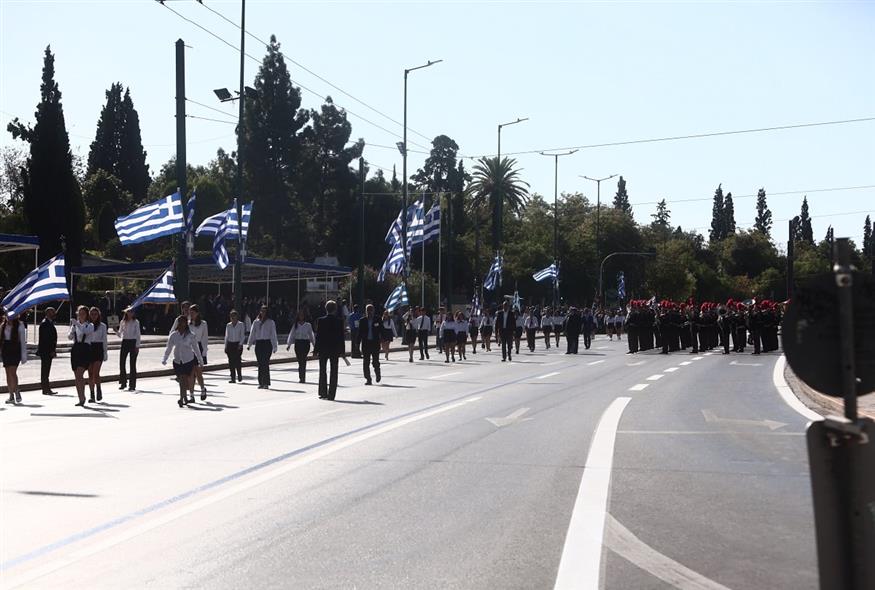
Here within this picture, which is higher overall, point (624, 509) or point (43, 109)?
point (43, 109)

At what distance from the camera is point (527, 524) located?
775 centimetres

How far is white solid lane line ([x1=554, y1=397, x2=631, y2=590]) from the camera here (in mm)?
6203

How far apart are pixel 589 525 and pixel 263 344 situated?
16807 millimetres

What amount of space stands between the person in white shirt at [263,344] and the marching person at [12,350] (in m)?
4.97

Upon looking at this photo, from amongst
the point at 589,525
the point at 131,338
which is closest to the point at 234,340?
the point at 131,338

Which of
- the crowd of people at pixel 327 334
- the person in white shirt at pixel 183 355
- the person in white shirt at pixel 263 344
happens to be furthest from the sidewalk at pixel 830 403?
the person in white shirt at pixel 263 344

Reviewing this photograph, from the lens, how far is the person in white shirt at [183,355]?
62.0 feet

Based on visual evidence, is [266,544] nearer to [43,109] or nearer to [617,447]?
[617,447]

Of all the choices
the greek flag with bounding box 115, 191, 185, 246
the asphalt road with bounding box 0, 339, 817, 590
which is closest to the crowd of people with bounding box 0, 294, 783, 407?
the asphalt road with bounding box 0, 339, 817, 590

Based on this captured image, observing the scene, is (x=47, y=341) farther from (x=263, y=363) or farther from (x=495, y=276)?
(x=495, y=276)

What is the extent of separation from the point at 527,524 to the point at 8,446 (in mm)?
7761

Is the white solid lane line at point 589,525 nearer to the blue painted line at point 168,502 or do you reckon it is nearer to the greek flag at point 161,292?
the blue painted line at point 168,502

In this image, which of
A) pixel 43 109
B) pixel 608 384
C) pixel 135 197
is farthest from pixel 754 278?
pixel 608 384

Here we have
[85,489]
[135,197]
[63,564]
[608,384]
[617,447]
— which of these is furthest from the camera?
[135,197]
